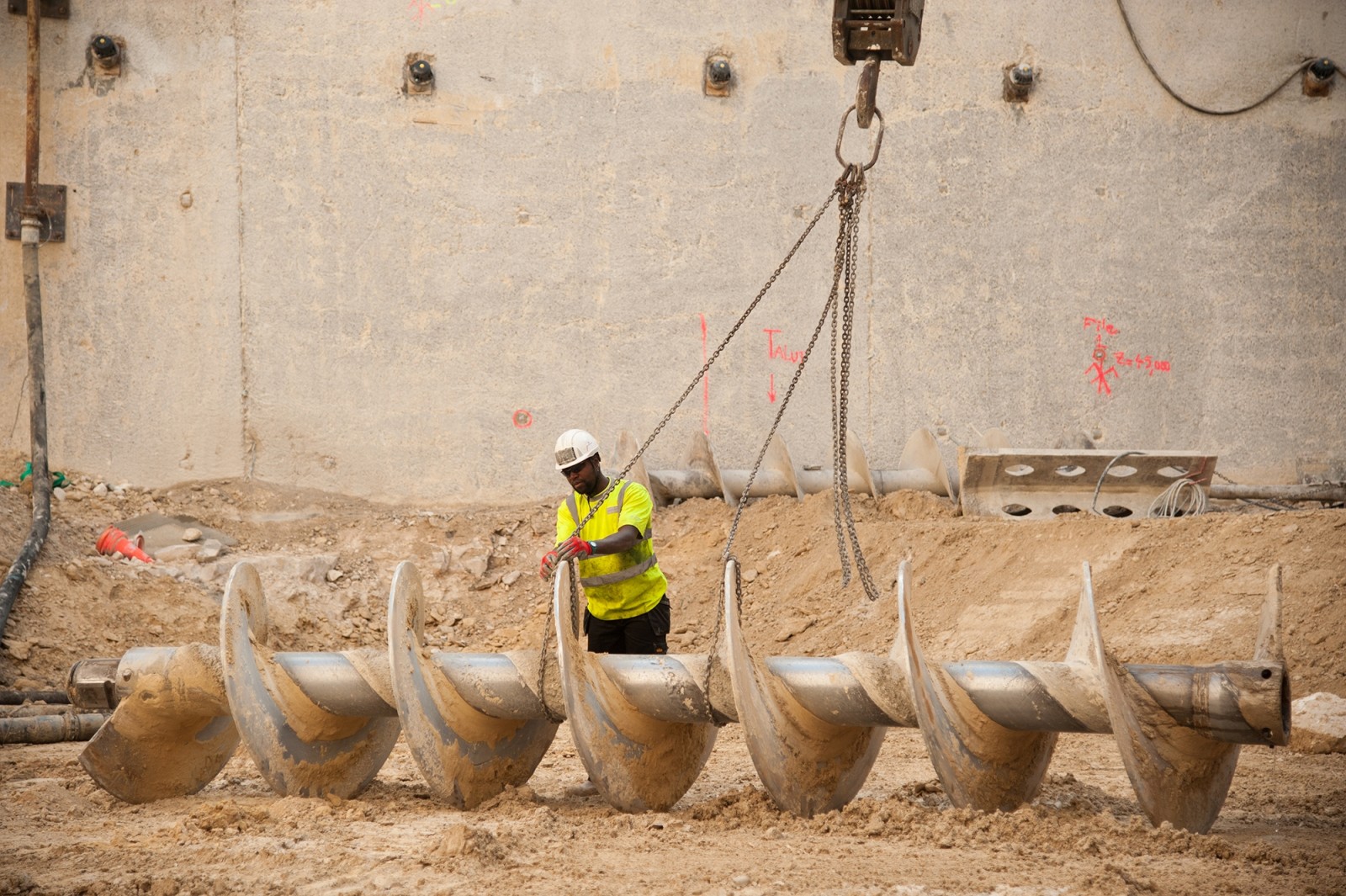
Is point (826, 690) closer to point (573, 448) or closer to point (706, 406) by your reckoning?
point (573, 448)

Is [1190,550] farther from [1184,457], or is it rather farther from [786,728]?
[786,728]

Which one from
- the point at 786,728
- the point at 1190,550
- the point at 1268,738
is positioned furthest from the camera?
the point at 1190,550

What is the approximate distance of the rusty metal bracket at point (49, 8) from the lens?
10742mm

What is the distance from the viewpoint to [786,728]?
498 centimetres

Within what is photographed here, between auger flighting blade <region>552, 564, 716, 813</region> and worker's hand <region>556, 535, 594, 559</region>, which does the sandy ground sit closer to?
auger flighting blade <region>552, 564, 716, 813</region>

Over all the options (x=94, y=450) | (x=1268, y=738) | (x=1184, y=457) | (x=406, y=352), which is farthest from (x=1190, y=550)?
(x=94, y=450)

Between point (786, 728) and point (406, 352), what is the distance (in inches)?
283

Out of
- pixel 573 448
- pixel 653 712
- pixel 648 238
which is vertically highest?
pixel 648 238

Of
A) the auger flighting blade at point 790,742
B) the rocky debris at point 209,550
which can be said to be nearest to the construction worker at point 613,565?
Answer: the auger flighting blade at point 790,742

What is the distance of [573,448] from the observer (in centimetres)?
588

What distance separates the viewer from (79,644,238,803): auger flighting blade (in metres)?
5.37

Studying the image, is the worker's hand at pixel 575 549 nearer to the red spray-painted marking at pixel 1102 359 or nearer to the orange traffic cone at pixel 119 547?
the orange traffic cone at pixel 119 547

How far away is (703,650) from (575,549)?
3.79m

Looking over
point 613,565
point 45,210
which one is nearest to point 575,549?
point 613,565
